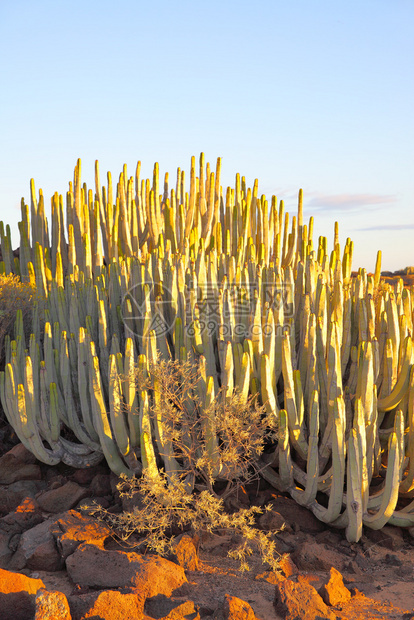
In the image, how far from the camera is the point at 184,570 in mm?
3844

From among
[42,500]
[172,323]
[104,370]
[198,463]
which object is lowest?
[42,500]

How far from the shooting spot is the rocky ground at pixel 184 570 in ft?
10.8

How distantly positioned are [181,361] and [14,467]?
212 centimetres

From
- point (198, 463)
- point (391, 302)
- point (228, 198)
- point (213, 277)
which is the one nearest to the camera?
point (198, 463)

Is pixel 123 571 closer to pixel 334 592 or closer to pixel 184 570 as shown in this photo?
pixel 184 570

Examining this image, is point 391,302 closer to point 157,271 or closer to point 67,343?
Result: point 157,271

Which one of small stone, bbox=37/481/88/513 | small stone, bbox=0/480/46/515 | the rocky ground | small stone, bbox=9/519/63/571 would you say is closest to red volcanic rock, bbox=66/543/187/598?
the rocky ground

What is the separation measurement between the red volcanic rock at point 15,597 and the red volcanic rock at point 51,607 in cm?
26

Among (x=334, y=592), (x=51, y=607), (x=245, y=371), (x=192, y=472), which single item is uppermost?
(x=245, y=371)

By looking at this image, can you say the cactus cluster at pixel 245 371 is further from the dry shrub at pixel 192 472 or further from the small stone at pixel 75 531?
the small stone at pixel 75 531

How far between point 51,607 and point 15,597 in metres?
0.40

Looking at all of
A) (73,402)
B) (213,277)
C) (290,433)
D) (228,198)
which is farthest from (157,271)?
(228,198)

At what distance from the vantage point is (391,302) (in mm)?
5098

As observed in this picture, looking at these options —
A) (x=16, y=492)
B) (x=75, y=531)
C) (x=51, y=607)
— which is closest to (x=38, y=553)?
(x=75, y=531)
